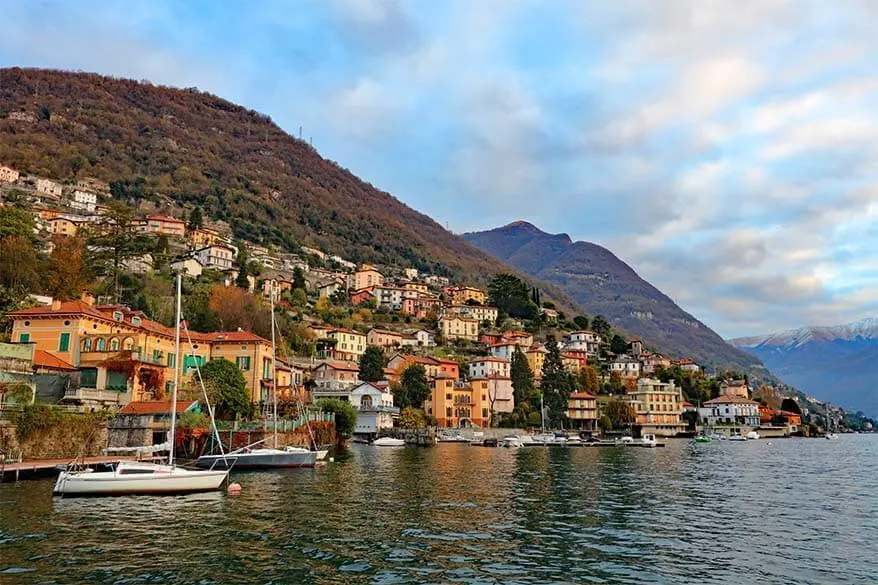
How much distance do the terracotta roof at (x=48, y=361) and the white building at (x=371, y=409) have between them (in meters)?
46.2

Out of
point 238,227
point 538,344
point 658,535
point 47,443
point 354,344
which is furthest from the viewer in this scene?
point 238,227

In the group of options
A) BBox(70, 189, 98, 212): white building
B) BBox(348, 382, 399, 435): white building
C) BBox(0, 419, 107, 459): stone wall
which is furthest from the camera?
BBox(70, 189, 98, 212): white building

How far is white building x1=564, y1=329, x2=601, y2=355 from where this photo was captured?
144 metres

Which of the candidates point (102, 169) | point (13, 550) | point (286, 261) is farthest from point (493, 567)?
point (102, 169)

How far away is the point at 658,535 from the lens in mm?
23688

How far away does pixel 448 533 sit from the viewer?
76.1 ft

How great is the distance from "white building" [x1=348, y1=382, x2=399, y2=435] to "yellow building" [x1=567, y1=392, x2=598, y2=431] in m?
33.2

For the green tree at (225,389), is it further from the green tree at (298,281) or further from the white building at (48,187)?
the white building at (48,187)

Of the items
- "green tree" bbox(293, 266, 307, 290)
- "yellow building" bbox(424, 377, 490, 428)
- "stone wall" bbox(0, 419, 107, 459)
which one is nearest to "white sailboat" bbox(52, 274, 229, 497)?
"stone wall" bbox(0, 419, 107, 459)

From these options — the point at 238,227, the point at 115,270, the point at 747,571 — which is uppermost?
the point at 238,227

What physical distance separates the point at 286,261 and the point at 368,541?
14646 cm

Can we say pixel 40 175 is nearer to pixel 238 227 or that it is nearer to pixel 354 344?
pixel 238 227

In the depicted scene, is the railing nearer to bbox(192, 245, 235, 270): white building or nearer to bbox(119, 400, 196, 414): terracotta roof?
Answer: bbox(119, 400, 196, 414): terracotta roof

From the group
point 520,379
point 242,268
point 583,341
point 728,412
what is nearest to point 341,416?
point 520,379
